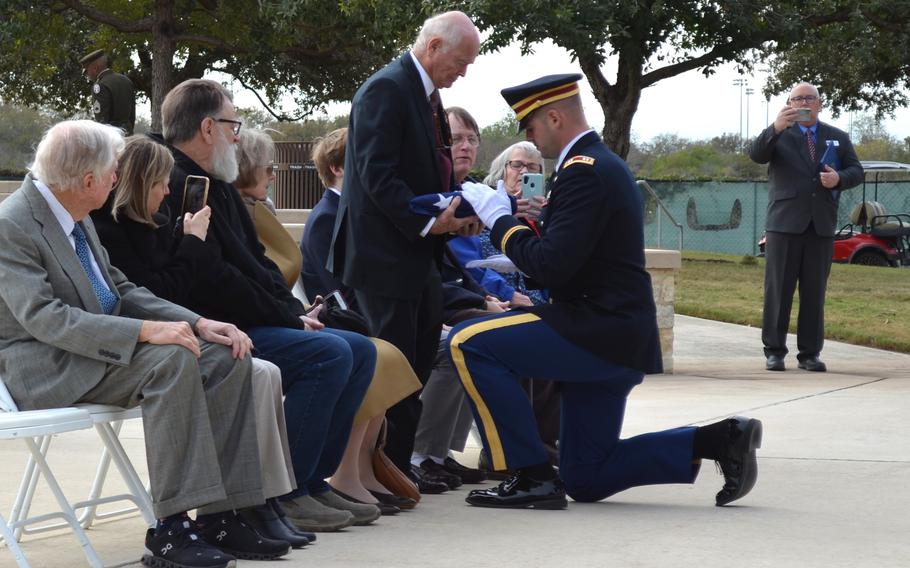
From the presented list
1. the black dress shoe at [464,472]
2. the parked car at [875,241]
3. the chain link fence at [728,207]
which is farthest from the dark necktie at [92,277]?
the chain link fence at [728,207]

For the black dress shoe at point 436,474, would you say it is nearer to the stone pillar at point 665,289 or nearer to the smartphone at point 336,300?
the smartphone at point 336,300

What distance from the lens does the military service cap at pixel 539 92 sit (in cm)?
503

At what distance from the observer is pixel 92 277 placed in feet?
13.4

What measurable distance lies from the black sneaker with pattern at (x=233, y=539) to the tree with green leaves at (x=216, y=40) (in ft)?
51.3

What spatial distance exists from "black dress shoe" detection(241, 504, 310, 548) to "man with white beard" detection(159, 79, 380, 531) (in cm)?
17

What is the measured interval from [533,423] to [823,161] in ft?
18.1

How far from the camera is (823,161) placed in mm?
9828

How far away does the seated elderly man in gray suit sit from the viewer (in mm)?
3812

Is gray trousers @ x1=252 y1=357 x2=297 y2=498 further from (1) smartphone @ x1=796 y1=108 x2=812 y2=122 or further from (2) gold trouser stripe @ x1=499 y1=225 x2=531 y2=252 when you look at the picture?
(1) smartphone @ x1=796 y1=108 x2=812 y2=122

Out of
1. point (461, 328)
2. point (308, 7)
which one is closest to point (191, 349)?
point (461, 328)

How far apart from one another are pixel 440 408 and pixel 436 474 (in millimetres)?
309

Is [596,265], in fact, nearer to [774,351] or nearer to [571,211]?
[571,211]

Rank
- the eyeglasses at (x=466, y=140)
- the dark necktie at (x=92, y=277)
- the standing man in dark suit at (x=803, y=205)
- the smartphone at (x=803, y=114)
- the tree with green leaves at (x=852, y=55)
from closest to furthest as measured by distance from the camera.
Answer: the dark necktie at (x=92, y=277) → the eyeglasses at (x=466, y=140) → the smartphone at (x=803, y=114) → the standing man in dark suit at (x=803, y=205) → the tree with green leaves at (x=852, y=55)

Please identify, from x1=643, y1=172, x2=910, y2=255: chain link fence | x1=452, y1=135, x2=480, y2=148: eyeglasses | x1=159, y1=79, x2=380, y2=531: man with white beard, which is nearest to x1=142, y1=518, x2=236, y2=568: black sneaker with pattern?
x1=159, y1=79, x2=380, y2=531: man with white beard
